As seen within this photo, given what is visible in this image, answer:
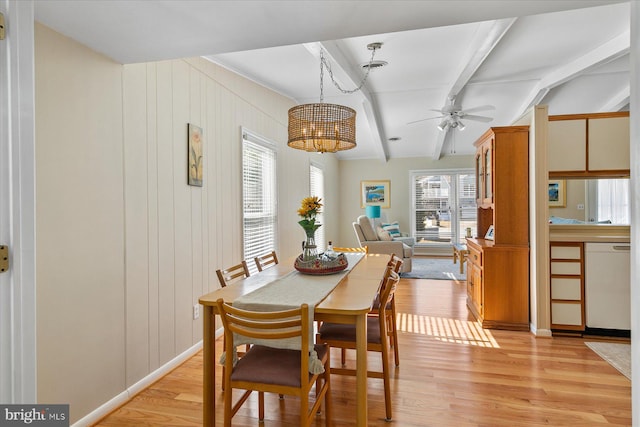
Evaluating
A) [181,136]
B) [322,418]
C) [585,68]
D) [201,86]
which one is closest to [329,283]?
[322,418]

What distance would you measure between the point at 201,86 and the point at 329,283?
6.87 ft

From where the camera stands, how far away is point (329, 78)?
12.4ft

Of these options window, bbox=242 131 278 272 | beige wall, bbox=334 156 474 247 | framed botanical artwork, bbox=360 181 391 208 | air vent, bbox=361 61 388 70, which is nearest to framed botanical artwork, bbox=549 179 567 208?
beige wall, bbox=334 156 474 247

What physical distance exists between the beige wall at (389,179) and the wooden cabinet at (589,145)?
518 cm

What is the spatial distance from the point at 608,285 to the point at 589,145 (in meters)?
1.31

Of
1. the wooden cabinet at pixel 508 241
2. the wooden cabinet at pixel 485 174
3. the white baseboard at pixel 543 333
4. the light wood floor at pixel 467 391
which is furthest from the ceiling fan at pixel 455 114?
the light wood floor at pixel 467 391

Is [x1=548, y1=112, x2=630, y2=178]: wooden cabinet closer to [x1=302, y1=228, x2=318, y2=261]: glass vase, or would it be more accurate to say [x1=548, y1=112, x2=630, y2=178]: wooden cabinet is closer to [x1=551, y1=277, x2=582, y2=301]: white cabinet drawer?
[x1=551, y1=277, x2=582, y2=301]: white cabinet drawer

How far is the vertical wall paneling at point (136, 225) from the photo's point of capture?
2.25m

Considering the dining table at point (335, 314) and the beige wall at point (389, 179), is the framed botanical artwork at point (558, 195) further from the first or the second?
the dining table at point (335, 314)

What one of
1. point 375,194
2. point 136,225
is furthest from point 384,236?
point 136,225

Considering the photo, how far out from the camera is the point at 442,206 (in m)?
8.50

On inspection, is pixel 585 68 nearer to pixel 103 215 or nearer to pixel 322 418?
pixel 322 418

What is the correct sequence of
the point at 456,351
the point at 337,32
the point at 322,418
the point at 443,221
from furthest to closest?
the point at 443,221 → the point at 456,351 → the point at 322,418 → the point at 337,32

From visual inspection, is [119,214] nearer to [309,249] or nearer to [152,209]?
[152,209]
